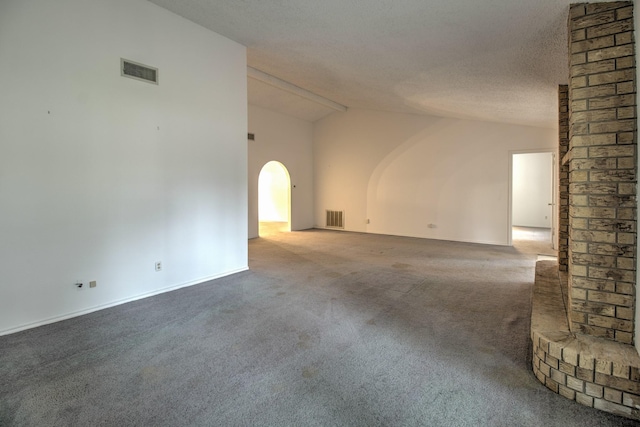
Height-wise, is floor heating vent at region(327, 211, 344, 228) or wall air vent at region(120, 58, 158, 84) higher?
wall air vent at region(120, 58, 158, 84)

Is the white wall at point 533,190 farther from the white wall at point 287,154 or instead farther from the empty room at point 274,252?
the white wall at point 287,154

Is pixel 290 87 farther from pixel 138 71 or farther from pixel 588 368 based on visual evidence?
A: pixel 588 368

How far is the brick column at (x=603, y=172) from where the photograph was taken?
182cm

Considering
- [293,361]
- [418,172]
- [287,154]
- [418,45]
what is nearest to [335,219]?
[287,154]

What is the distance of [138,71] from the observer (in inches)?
134

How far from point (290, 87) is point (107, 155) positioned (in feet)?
13.7

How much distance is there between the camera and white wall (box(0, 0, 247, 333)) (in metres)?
2.66

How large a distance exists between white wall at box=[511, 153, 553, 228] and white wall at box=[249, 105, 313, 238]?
21.6 ft

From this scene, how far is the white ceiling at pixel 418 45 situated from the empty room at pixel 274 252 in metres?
0.03

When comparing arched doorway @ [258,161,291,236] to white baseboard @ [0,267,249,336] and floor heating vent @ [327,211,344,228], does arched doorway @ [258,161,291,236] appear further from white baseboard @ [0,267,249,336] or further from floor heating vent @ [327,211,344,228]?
white baseboard @ [0,267,249,336]

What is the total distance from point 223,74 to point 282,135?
4.47m

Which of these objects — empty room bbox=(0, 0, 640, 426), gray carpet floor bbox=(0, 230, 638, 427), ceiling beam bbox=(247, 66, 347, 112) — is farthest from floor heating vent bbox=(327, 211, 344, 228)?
gray carpet floor bbox=(0, 230, 638, 427)

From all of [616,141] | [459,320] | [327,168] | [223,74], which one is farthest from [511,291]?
[327,168]

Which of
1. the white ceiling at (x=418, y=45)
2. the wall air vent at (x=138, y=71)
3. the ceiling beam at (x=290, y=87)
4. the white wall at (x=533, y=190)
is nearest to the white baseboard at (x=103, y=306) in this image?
the wall air vent at (x=138, y=71)
